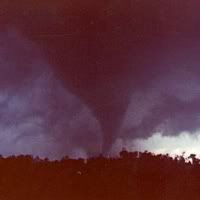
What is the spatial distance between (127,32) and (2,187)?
204cm

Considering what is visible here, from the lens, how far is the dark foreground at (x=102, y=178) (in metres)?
3.76

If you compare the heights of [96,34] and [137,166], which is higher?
[96,34]

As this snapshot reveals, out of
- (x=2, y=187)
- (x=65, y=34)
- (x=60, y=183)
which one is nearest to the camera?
(x=2, y=187)

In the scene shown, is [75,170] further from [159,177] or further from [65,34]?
[65,34]

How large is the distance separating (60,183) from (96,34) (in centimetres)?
159

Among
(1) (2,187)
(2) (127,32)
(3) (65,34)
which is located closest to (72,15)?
(3) (65,34)

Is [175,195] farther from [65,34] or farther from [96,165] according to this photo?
[65,34]

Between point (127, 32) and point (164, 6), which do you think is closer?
point (164, 6)

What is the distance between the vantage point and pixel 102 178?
403 cm

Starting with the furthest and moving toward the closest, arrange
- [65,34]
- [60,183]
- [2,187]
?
[65,34], [60,183], [2,187]

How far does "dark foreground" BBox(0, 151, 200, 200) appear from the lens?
376cm

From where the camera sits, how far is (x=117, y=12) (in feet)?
13.2

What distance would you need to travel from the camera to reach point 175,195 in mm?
3768

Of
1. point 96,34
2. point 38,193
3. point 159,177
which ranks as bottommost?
point 38,193
